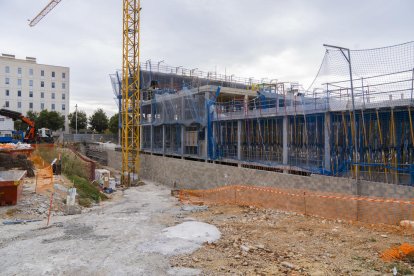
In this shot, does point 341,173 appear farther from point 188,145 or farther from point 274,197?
point 188,145

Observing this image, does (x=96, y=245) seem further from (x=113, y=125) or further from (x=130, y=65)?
(x=113, y=125)

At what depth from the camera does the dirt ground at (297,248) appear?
7055 millimetres

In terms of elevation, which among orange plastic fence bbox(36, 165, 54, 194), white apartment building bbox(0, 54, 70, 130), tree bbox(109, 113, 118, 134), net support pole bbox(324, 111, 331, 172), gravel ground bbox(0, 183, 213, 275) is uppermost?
white apartment building bbox(0, 54, 70, 130)

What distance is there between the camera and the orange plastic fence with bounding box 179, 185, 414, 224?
410 inches

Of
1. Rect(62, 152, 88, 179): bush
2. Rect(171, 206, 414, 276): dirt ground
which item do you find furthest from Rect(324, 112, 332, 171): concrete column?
Rect(62, 152, 88, 179): bush

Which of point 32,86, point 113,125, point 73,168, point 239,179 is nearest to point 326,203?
point 239,179

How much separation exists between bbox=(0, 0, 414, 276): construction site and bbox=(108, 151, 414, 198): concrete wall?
0.06 metres

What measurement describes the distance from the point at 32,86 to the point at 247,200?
61.3m

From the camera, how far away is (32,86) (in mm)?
64562

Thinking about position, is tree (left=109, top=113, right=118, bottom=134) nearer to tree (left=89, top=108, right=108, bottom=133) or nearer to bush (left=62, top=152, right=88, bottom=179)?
tree (left=89, top=108, right=108, bottom=133)

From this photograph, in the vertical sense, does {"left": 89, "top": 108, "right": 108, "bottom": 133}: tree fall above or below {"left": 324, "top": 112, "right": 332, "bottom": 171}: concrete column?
above

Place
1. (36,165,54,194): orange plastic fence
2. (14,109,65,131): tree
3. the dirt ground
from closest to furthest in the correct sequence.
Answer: the dirt ground → (36,165,54,194): orange plastic fence → (14,109,65,131): tree

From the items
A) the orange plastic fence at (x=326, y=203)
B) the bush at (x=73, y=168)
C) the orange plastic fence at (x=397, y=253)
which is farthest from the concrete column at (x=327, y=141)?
the bush at (x=73, y=168)

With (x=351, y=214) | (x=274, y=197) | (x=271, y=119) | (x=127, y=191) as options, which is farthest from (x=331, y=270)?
(x=127, y=191)
